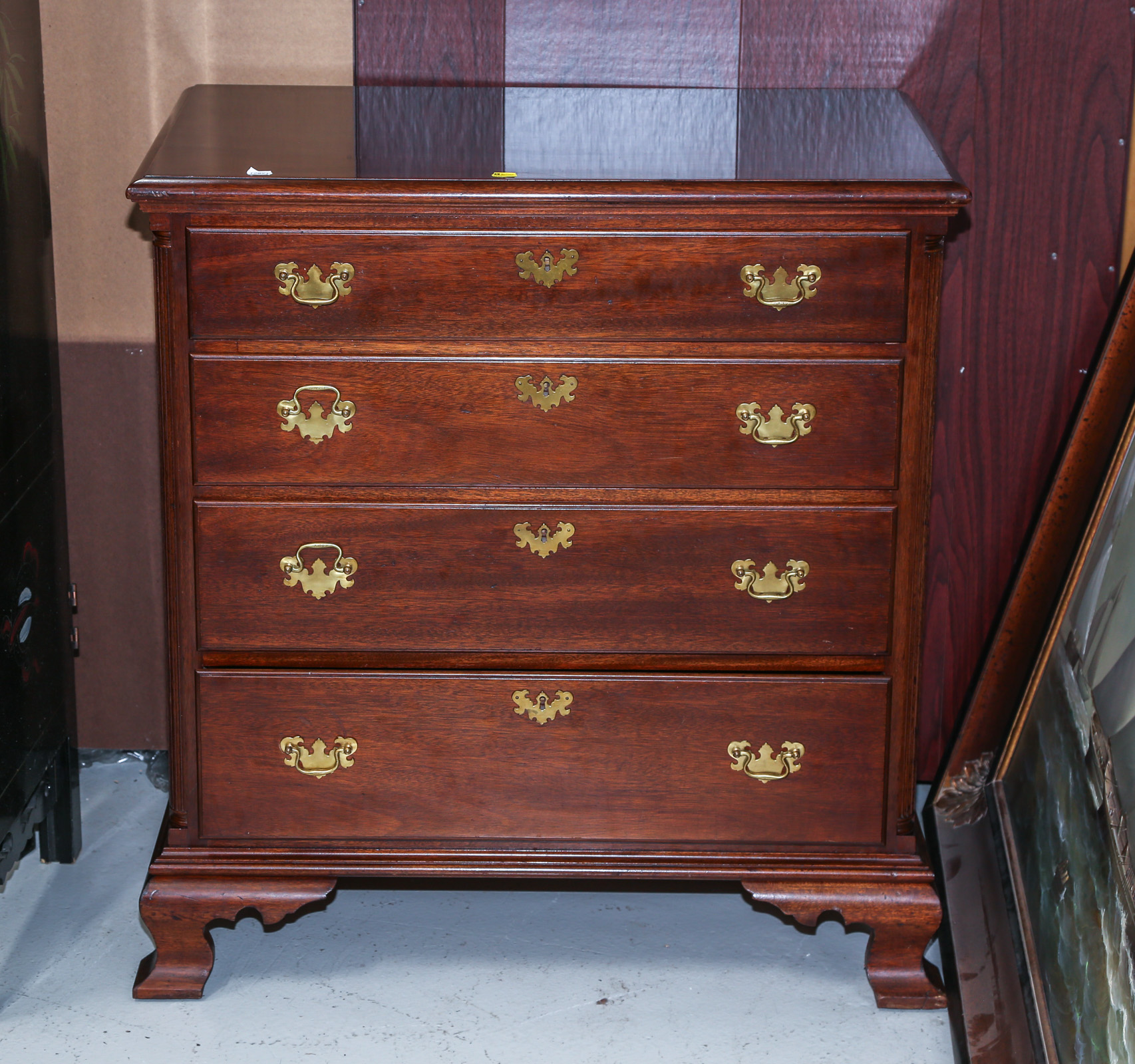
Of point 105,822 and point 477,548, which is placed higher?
point 477,548

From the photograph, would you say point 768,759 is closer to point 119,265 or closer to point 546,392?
point 546,392

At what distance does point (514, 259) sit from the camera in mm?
2031

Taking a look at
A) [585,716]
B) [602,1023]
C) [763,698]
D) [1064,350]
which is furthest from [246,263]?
[1064,350]

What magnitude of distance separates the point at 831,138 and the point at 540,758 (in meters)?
1.02

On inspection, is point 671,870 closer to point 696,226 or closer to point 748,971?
point 748,971

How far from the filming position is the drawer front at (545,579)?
2145 millimetres

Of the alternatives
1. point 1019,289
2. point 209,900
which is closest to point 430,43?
point 1019,289

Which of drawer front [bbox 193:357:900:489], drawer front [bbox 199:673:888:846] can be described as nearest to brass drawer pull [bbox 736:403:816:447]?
drawer front [bbox 193:357:900:489]

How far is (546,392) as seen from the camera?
6.84 feet

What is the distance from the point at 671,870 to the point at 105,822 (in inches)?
45.9

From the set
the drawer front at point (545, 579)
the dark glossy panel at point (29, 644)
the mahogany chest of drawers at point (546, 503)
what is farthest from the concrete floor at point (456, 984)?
the drawer front at point (545, 579)

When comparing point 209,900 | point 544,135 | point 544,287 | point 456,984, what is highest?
point 544,135

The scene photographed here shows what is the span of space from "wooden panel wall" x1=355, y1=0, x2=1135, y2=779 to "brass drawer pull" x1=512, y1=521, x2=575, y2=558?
0.87m

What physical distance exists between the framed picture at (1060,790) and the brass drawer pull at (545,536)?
30.7 inches
